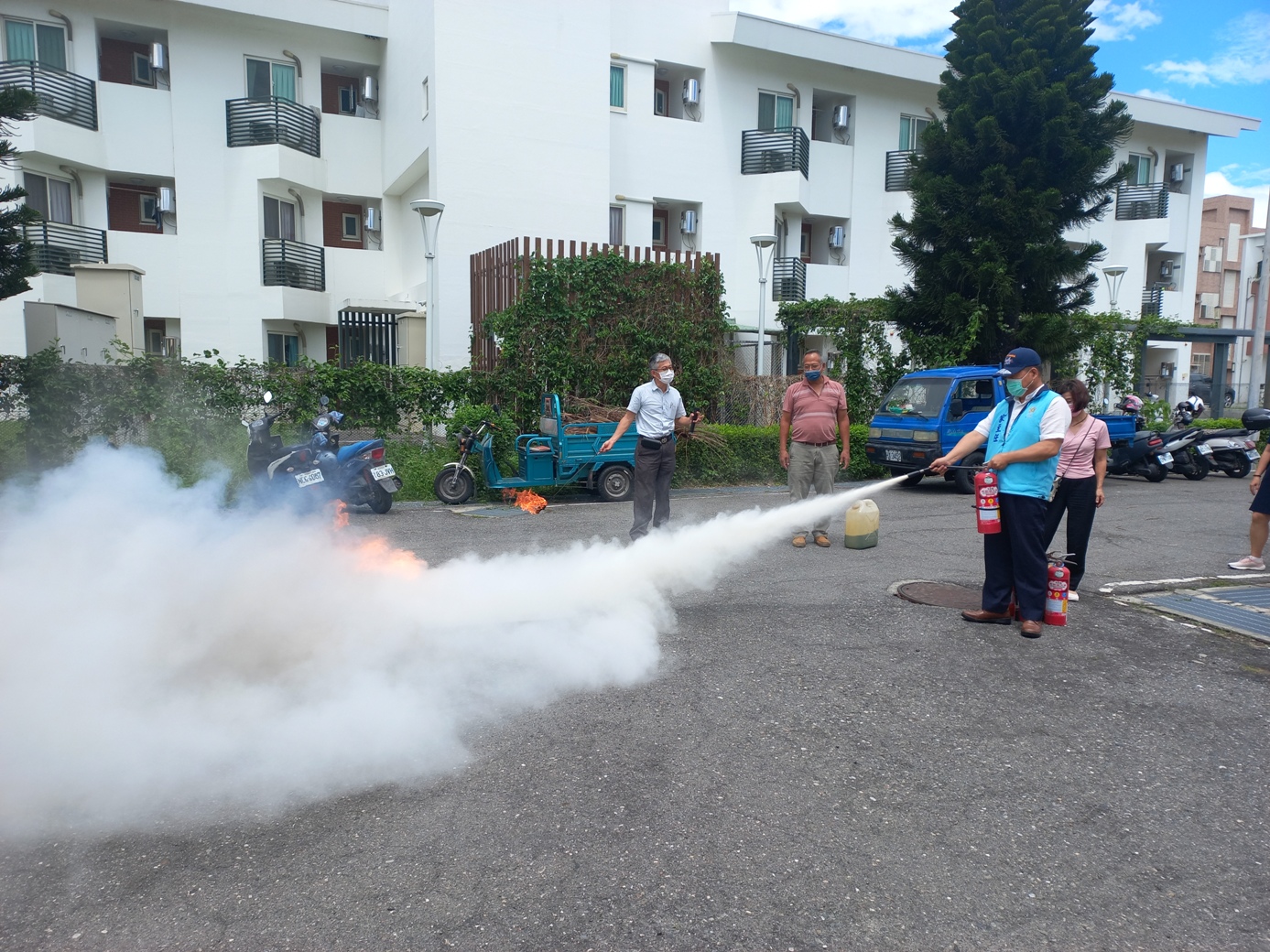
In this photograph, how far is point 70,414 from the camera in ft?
39.1

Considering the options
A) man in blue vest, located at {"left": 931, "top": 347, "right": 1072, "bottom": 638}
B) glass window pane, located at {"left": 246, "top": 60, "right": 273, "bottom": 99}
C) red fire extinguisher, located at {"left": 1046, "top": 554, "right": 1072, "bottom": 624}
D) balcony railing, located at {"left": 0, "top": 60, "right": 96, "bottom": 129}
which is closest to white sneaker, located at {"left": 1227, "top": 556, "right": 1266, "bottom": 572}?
red fire extinguisher, located at {"left": 1046, "top": 554, "right": 1072, "bottom": 624}

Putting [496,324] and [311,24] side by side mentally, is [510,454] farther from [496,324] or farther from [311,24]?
[311,24]

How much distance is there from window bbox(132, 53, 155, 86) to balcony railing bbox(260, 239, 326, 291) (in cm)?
485

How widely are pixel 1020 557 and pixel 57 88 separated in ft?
74.7

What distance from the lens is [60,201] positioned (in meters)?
20.2

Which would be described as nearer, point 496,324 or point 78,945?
point 78,945

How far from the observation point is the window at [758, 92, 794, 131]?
2447 centimetres

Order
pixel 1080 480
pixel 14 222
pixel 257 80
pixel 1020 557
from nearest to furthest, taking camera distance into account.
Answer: pixel 1020 557 → pixel 1080 480 → pixel 14 222 → pixel 257 80

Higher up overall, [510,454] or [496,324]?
[496,324]

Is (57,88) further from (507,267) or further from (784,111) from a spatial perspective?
A: (784,111)

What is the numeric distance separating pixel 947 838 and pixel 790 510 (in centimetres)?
421

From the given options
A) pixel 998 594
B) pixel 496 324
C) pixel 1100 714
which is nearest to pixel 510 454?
pixel 496 324

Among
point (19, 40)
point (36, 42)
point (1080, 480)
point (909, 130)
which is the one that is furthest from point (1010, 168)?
point (19, 40)

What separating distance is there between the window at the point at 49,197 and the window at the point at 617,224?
12.9 metres
